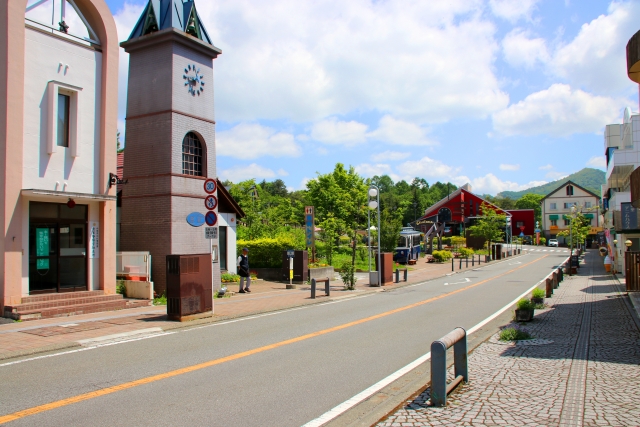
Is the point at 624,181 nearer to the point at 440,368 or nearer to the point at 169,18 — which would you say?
the point at 169,18

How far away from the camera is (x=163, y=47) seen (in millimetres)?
18516

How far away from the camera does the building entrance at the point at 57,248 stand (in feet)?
45.2

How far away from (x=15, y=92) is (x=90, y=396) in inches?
392

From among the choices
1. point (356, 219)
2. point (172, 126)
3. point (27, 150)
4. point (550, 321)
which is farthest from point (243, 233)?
point (550, 321)

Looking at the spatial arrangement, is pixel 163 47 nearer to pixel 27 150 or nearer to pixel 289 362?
pixel 27 150

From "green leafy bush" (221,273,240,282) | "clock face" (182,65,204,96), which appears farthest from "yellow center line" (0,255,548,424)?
"clock face" (182,65,204,96)

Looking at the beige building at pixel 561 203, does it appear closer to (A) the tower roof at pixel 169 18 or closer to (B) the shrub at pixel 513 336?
(A) the tower roof at pixel 169 18

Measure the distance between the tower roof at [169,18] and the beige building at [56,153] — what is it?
3.25m

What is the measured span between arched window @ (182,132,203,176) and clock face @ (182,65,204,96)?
1660 mm

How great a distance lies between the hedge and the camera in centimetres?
2606

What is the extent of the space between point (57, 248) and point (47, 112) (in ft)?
12.6

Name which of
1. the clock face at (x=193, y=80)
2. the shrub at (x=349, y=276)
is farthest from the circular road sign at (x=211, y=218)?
the shrub at (x=349, y=276)

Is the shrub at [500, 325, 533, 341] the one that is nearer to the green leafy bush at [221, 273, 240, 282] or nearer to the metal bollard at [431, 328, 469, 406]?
the metal bollard at [431, 328, 469, 406]

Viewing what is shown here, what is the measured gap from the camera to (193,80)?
754 inches
